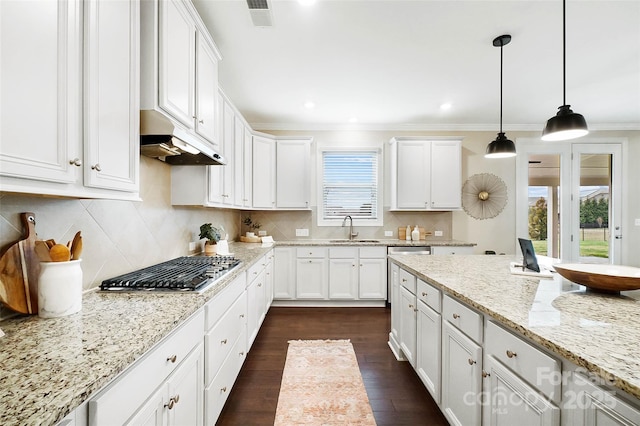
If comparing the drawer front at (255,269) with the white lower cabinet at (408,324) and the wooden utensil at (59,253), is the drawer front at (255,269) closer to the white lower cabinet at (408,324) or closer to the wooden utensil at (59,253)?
the white lower cabinet at (408,324)

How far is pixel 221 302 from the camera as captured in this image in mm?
1621

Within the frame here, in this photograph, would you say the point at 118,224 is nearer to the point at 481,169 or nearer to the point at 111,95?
the point at 111,95

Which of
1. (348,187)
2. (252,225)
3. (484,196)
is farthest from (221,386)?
(484,196)

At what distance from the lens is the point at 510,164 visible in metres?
4.53

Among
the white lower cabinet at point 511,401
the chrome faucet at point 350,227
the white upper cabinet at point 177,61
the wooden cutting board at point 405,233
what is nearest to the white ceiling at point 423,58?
the white upper cabinet at point 177,61

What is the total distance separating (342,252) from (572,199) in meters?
3.88

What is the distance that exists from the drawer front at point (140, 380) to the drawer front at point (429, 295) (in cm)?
136

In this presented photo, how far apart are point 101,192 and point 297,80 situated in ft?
7.99

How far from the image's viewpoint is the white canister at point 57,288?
1.00m

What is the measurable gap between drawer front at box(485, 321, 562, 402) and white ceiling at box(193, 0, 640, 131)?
213 centimetres

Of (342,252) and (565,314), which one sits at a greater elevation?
(565,314)

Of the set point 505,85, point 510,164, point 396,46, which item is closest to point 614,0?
point 505,85

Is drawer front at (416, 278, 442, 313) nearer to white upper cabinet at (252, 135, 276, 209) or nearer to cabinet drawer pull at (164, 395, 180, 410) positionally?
cabinet drawer pull at (164, 395, 180, 410)

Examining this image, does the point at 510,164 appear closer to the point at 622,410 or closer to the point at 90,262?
the point at 622,410
